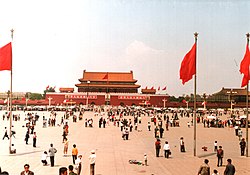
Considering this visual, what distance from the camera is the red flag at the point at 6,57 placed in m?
13.4

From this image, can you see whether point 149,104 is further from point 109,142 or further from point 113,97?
point 109,142

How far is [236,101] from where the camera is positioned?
75188 mm

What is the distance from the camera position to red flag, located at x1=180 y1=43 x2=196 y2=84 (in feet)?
47.1

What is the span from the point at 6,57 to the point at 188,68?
24.8ft

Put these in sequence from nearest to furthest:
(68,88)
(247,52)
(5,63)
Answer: (5,63), (247,52), (68,88)

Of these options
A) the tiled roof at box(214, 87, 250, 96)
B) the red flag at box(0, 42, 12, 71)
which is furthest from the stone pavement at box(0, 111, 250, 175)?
the tiled roof at box(214, 87, 250, 96)

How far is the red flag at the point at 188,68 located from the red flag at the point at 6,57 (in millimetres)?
7127

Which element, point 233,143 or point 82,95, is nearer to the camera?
point 233,143

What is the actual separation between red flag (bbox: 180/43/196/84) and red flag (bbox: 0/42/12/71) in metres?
7.13

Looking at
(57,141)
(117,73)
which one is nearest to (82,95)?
(117,73)

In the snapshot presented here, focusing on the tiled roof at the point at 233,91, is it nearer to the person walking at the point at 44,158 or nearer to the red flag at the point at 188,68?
the red flag at the point at 188,68

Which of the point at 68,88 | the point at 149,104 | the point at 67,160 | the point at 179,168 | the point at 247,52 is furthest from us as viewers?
the point at 68,88

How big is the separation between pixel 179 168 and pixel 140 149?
4.22 m

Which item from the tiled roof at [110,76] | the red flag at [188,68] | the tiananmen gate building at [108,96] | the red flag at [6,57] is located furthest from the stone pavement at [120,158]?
the tiled roof at [110,76]
